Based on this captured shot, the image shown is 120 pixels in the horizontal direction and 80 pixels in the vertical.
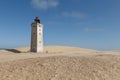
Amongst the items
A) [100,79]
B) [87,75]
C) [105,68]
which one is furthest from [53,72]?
[105,68]

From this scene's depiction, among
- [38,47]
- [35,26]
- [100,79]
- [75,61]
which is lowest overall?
[100,79]

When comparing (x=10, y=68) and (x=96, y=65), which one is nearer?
(x=10, y=68)

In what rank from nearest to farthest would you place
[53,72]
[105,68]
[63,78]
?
[63,78], [53,72], [105,68]

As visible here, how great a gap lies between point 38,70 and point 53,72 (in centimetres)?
108

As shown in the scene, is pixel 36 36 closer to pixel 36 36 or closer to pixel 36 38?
pixel 36 36

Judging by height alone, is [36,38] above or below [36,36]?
below

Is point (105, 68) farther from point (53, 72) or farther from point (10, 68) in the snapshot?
point (10, 68)

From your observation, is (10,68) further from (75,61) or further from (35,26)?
(35,26)

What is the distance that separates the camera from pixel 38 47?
117 ft

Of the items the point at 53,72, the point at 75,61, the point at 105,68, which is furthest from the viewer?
the point at 75,61

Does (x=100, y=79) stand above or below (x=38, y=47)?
below

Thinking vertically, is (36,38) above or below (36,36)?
below

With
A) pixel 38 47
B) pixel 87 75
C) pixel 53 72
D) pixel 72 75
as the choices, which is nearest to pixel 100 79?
pixel 87 75

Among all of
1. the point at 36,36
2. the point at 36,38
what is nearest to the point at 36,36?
the point at 36,36
